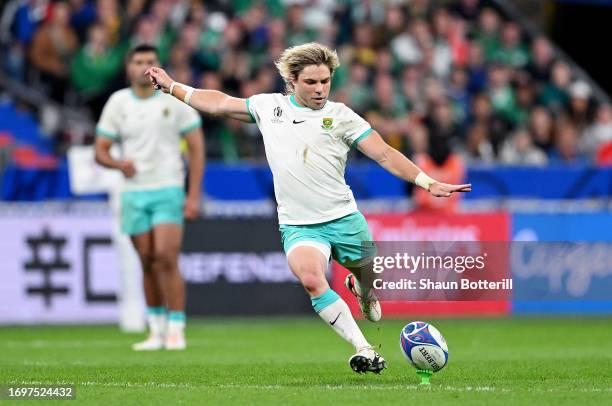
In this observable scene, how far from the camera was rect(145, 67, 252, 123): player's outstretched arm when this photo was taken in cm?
954

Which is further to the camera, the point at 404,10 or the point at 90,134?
the point at 404,10

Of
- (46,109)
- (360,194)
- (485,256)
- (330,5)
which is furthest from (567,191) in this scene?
(485,256)

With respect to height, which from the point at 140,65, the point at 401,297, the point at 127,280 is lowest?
the point at 127,280

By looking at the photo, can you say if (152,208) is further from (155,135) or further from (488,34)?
(488,34)

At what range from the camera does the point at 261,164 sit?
60.5 feet

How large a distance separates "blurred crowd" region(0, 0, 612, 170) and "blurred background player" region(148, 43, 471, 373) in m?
8.60

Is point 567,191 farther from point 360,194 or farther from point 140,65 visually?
point 140,65

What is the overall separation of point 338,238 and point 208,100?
4.37 ft

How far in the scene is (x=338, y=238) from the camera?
930 centimetres

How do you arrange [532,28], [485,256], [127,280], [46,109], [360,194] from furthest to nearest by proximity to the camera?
[532,28] < [46,109] < [360,194] < [127,280] < [485,256]

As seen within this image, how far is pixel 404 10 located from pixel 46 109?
6633mm

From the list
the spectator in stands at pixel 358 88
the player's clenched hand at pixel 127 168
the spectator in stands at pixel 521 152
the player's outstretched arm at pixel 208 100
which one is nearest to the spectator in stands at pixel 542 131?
the spectator in stands at pixel 521 152

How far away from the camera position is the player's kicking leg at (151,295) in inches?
495

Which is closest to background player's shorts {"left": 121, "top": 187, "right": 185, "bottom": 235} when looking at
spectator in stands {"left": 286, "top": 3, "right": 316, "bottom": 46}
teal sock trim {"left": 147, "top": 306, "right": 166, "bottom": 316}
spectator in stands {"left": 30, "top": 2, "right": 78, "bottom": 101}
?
teal sock trim {"left": 147, "top": 306, "right": 166, "bottom": 316}
